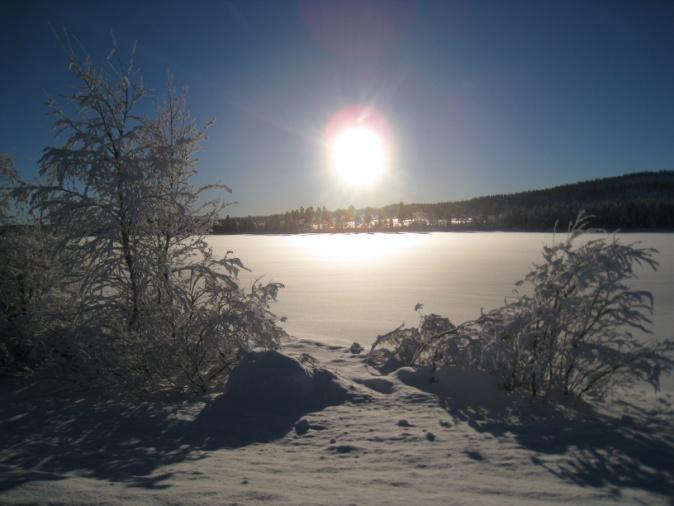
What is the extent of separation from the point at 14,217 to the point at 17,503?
19.3ft

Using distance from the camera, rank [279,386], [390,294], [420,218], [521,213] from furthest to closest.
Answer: [420,218], [521,213], [390,294], [279,386]

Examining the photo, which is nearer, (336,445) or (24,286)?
(336,445)

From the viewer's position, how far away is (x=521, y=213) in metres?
69.4

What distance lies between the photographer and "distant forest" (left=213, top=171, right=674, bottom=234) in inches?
2338

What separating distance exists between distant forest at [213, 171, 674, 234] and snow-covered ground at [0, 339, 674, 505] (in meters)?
63.5

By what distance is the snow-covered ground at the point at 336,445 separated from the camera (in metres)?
2.76

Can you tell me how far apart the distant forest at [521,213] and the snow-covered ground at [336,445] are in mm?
63535

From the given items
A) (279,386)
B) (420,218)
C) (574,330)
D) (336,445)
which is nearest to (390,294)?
(574,330)

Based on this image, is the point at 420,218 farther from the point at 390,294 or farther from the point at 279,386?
the point at 279,386

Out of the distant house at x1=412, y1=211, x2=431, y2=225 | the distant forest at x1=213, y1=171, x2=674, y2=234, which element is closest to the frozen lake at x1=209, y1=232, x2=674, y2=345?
the distant forest at x1=213, y1=171, x2=674, y2=234

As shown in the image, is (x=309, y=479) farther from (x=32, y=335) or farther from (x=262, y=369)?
(x=32, y=335)

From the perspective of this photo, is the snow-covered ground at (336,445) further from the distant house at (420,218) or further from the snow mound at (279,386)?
the distant house at (420,218)

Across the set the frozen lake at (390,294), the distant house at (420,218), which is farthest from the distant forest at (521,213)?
the frozen lake at (390,294)

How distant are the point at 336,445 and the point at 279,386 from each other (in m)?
1.23
